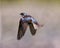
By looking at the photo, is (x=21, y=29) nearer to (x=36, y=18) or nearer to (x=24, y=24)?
(x=24, y=24)

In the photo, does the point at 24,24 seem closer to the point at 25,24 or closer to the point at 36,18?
the point at 25,24

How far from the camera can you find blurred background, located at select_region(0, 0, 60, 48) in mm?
1891

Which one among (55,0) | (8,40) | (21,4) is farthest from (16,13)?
(55,0)

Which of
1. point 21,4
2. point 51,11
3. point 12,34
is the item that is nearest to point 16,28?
point 12,34

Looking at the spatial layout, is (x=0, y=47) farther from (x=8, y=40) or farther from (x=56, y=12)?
(x=56, y=12)

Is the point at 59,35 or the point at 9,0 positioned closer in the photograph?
the point at 9,0

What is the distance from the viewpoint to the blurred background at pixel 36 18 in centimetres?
189

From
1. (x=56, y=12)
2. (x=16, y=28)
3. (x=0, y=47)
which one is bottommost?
(x=0, y=47)

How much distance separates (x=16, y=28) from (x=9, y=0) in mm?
238

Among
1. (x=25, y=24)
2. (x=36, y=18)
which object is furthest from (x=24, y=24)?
(x=36, y=18)

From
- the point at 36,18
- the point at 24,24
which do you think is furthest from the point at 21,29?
the point at 36,18

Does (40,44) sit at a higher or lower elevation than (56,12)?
lower

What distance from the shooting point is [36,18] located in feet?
6.32

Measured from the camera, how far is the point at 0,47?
6.26 feet
